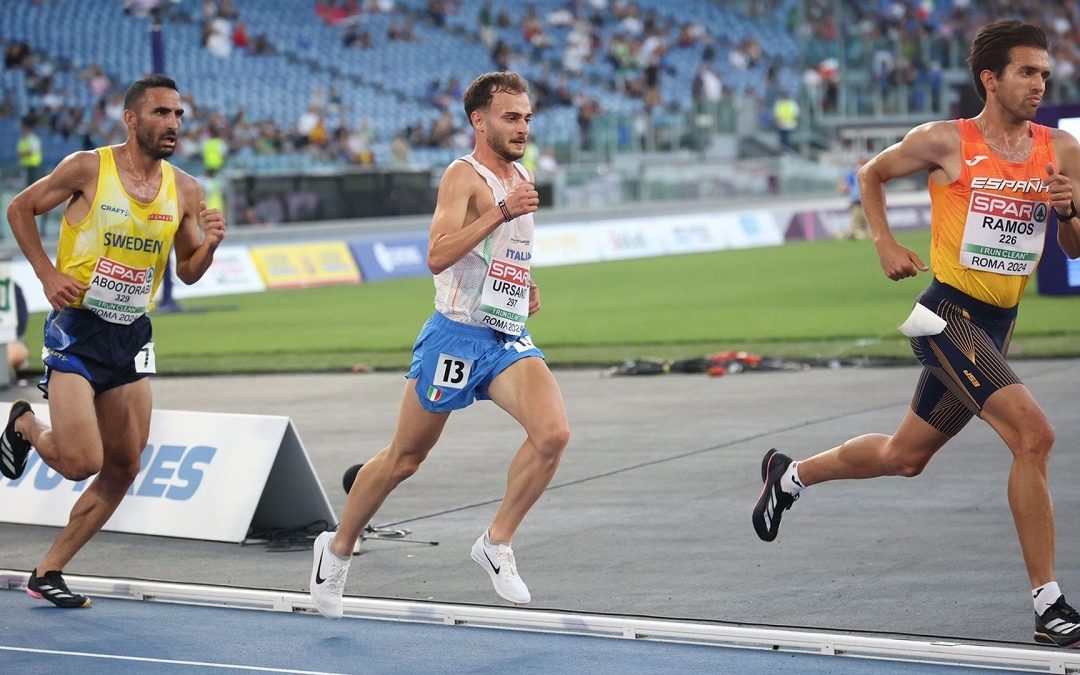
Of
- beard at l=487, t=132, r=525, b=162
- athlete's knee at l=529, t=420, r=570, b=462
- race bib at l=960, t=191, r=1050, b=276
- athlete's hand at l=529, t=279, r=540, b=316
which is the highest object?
beard at l=487, t=132, r=525, b=162

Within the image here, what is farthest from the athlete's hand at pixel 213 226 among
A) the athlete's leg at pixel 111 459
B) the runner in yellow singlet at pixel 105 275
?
the athlete's leg at pixel 111 459

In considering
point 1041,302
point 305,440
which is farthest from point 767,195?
point 305,440

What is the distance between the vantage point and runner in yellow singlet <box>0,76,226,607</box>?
7164mm

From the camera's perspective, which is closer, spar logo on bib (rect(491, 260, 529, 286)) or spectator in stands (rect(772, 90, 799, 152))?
spar logo on bib (rect(491, 260, 529, 286))

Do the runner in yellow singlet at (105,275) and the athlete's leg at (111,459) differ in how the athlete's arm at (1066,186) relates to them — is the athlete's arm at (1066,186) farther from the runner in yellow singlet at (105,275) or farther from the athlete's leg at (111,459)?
the athlete's leg at (111,459)

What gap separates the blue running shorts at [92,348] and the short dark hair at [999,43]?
3.67m

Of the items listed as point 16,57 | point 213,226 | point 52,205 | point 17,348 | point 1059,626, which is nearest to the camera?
point 1059,626

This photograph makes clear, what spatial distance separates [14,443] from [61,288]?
98 centimetres

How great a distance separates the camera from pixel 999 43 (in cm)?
632

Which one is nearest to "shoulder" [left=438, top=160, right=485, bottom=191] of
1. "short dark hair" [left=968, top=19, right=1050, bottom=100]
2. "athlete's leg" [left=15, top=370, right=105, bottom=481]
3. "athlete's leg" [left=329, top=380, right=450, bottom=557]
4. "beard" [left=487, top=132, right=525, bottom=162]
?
"beard" [left=487, top=132, right=525, bottom=162]

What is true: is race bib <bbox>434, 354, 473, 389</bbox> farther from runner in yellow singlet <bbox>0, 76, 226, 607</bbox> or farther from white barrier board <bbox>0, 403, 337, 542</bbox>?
white barrier board <bbox>0, 403, 337, 542</bbox>

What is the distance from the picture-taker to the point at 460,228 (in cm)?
656

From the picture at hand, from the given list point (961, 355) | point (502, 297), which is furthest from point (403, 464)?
point (961, 355)

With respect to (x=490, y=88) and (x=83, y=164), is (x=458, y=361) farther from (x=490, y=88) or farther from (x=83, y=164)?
(x=83, y=164)
